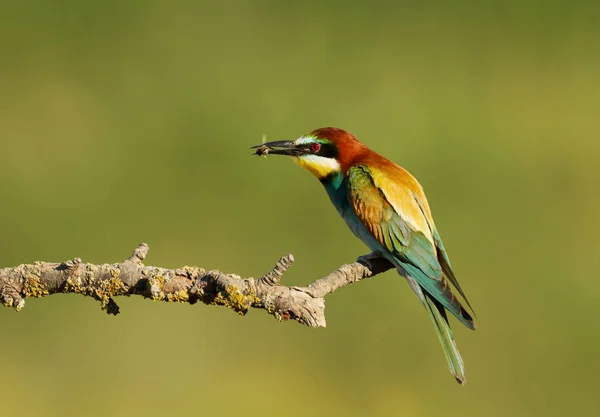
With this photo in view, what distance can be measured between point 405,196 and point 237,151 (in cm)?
225

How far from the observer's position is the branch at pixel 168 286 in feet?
5.71

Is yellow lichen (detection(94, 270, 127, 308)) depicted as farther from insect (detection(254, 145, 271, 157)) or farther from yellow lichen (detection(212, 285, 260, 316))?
insect (detection(254, 145, 271, 157))

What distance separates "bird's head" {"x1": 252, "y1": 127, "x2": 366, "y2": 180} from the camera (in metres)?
2.59

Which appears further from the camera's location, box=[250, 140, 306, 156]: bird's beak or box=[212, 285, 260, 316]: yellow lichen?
box=[250, 140, 306, 156]: bird's beak

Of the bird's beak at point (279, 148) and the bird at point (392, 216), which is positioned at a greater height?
the bird's beak at point (279, 148)

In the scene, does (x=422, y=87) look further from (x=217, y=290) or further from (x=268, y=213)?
(x=217, y=290)

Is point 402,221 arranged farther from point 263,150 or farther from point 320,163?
point 263,150

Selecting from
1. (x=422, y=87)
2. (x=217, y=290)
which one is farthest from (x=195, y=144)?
(x=217, y=290)

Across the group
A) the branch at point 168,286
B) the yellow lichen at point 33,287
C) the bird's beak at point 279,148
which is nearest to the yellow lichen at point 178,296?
the branch at point 168,286

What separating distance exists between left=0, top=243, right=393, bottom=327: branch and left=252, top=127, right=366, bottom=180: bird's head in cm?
77

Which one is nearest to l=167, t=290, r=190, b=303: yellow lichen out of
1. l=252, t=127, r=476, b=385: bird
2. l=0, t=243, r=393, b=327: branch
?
l=0, t=243, r=393, b=327: branch

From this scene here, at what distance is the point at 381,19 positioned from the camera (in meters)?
5.98

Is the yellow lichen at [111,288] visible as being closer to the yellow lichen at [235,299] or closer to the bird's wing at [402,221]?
the yellow lichen at [235,299]

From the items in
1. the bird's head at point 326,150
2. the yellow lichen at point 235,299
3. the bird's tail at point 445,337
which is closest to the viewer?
the yellow lichen at point 235,299
